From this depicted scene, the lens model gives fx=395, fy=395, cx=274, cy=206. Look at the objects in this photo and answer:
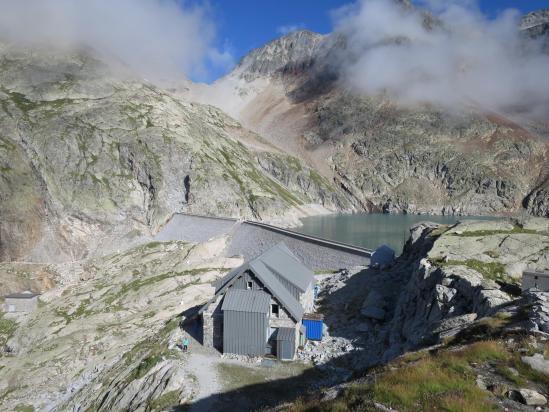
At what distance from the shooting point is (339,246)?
52.2 metres

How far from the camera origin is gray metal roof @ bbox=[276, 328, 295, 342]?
1073 inches

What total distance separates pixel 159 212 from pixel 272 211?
129 ft

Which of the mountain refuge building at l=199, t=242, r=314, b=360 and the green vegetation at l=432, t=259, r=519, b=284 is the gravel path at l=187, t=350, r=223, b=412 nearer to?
the mountain refuge building at l=199, t=242, r=314, b=360

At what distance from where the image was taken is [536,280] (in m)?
20.2

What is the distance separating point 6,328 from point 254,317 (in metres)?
45.5

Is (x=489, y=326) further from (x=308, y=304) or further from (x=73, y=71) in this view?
(x=73, y=71)

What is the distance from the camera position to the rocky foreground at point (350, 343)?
10.8 metres

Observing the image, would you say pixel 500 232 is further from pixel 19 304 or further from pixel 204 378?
pixel 19 304

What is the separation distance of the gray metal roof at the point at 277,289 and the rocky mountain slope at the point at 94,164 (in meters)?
76.0

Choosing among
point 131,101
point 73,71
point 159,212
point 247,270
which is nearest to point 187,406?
point 247,270

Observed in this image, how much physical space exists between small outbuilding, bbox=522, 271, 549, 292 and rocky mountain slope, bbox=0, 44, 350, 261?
92.2m

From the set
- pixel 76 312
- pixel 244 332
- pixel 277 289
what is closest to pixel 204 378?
pixel 244 332

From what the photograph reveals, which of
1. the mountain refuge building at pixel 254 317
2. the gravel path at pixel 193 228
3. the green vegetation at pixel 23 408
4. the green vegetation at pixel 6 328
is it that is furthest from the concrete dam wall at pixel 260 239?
the green vegetation at pixel 6 328

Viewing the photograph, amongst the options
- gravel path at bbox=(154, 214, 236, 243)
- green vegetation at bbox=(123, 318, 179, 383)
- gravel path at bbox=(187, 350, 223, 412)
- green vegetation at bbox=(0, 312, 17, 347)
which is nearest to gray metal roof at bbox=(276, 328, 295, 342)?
gravel path at bbox=(187, 350, 223, 412)
